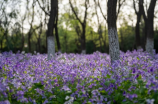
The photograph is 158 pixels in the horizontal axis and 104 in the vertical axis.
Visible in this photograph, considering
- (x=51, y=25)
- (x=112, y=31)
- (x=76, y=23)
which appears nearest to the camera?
(x=112, y=31)

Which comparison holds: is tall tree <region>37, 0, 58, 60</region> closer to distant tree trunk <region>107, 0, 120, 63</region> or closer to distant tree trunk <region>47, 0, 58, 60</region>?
distant tree trunk <region>47, 0, 58, 60</region>

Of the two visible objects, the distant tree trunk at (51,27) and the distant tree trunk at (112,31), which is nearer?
the distant tree trunk at (112,31)

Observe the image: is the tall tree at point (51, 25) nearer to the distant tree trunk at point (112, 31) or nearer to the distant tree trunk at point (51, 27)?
the distant tree trunk at point (51, 27)

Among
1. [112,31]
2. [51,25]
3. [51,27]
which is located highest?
[51,25]

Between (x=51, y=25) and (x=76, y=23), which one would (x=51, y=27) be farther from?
(x=76, y=23)

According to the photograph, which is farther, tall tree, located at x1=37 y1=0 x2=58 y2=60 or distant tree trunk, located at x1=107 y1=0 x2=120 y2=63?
tall tree, located at x1=37 y1=0 x2=58 y2=60

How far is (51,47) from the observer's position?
1246 cm

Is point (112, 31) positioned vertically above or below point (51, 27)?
→ below

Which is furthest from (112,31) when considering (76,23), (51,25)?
(76,23)

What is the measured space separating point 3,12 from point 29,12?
3.86 m

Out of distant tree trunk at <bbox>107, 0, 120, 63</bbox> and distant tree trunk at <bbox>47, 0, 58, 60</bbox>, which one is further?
distant tree trunk at <bbox>47, 0, 58, 60</bbox>

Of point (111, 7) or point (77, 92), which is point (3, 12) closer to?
point (111, 7)

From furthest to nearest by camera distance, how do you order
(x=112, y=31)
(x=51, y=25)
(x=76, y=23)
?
(x=76, y=23)
(x=51, y=25)
(x=112, y=31)

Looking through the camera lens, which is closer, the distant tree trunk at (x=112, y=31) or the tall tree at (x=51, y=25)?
the distant tree trunk at (x=112, y=31)
